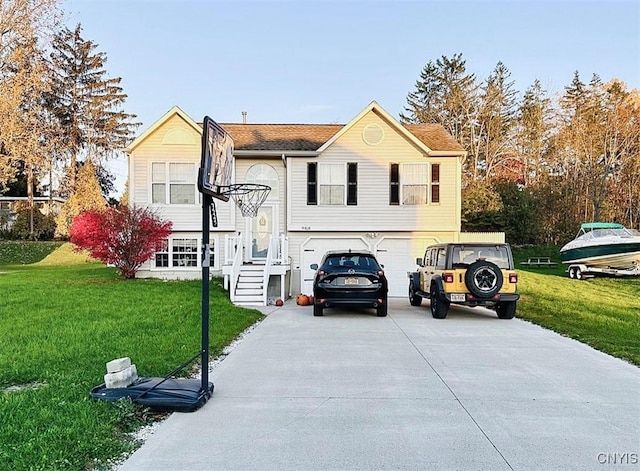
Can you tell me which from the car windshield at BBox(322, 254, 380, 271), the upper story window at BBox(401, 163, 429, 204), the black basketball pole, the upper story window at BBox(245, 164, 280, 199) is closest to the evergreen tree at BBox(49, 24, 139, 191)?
the upper story window at BBox(245, 164, 280, 199)

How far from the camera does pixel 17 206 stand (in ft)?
131

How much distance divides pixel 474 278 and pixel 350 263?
120 inches

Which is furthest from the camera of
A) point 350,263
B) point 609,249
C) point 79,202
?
point 79,202

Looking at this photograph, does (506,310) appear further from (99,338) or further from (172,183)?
(172,183)

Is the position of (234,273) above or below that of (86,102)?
below

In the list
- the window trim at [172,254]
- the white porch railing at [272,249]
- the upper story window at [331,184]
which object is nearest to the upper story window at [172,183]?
the window trim at [172,254]

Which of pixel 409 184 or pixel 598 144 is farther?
pixel 598 144

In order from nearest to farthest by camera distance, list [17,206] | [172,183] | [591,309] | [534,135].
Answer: [591,309], [172,183], [534,135], [17,206]

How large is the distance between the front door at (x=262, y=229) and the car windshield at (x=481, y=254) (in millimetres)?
8584

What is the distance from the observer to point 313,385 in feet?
19.5

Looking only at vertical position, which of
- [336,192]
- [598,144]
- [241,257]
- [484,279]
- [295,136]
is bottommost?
[484,279]

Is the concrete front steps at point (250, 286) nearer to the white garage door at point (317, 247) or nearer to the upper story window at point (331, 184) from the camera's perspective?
the white garage door at point (317, 247)

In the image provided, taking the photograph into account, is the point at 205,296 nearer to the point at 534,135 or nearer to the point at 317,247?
the point at 317,247

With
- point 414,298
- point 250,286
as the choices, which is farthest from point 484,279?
point 250,286
